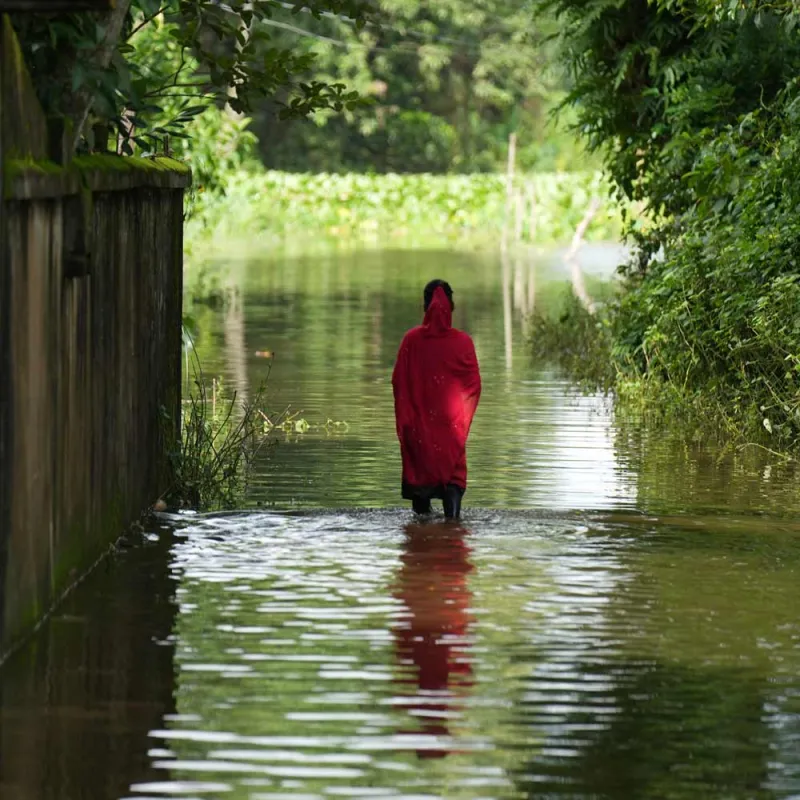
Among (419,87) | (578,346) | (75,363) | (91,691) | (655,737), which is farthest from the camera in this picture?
(419,87)

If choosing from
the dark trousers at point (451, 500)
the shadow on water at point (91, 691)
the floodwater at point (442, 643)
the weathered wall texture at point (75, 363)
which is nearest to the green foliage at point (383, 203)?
the floodwater at point (442, 643)

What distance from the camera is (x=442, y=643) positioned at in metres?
8.33

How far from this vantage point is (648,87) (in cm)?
1892

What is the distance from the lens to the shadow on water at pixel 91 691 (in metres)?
6.44

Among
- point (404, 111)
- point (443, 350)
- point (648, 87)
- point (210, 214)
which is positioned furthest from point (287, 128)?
point (443, 350)

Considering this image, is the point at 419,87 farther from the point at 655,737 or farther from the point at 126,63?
the point at 655,737

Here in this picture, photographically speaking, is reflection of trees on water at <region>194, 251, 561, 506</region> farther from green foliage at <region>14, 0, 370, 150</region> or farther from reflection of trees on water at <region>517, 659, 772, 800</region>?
reflection of trees on water at <region>517, 659, 772, 800</region>

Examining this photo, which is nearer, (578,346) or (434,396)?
(434,396)

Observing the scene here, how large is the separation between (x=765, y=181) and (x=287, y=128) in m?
71.8

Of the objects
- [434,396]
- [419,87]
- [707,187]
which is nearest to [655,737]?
[434,396]

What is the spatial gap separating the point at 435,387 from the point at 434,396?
0.17ft

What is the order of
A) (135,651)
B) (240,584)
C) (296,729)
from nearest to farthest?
(296,729) < (135,651) < (240,584)

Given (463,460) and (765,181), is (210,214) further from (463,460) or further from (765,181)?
(463,460)

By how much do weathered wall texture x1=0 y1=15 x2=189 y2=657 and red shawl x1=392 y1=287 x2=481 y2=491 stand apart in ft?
4.48
